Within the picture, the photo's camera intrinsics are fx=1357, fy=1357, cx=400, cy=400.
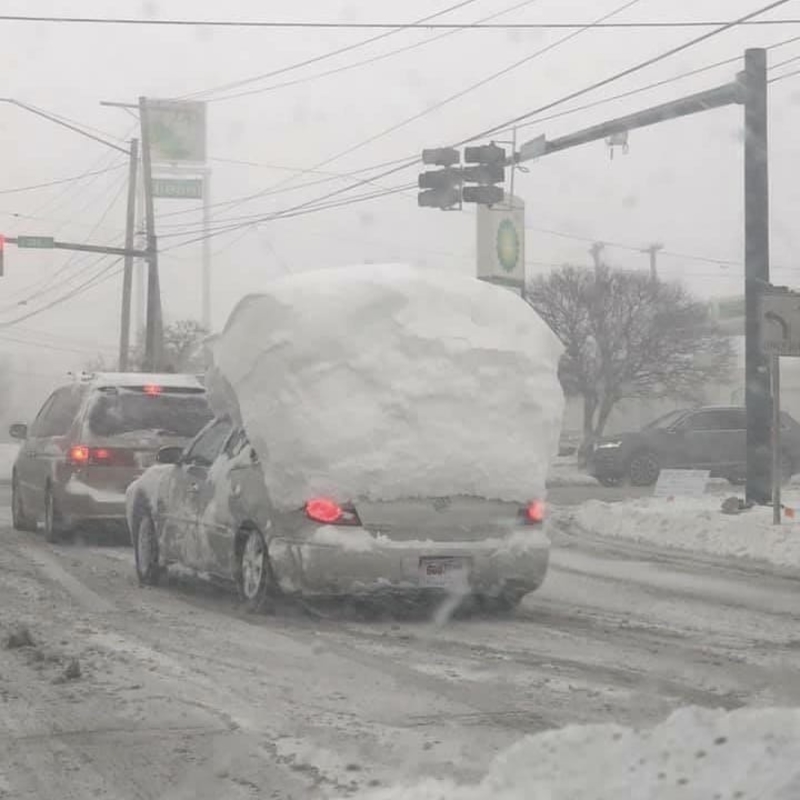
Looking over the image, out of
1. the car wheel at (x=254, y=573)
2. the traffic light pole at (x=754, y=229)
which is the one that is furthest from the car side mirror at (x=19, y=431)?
the traffic light pole at (x=754, y=229)

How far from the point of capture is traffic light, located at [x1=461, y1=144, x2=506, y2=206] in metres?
18.4

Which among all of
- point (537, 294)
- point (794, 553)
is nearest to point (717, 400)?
point (537, 294)

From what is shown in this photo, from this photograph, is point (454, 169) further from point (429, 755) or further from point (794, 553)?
point (429, 755)

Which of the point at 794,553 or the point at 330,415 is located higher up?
the point at 330,415

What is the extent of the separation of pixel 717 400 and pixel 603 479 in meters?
38.9

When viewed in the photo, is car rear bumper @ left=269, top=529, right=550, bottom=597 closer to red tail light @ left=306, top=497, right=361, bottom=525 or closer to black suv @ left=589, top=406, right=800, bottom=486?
red tail light @ left=306, top=497, right=361, bottom=525

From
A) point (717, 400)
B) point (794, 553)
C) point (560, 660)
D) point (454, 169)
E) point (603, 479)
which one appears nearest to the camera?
point (560, 660)

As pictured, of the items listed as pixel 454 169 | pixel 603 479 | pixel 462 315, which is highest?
pixel 454 169

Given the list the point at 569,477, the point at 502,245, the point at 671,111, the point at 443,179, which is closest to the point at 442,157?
the point at 443,179

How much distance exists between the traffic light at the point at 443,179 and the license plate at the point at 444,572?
33.9ft

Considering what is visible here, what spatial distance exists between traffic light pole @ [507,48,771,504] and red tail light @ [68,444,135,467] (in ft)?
24.6

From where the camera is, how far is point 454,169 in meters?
18.7

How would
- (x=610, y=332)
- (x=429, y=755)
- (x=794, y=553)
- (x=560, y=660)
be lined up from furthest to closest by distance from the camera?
1. (x=610, y=332)
2. (x=794, y=553)
3. (x=560, y=660)
4. (x=429, y=755)

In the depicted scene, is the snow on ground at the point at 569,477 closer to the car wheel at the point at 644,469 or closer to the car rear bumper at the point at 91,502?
the car wheel at the point at 644,469
